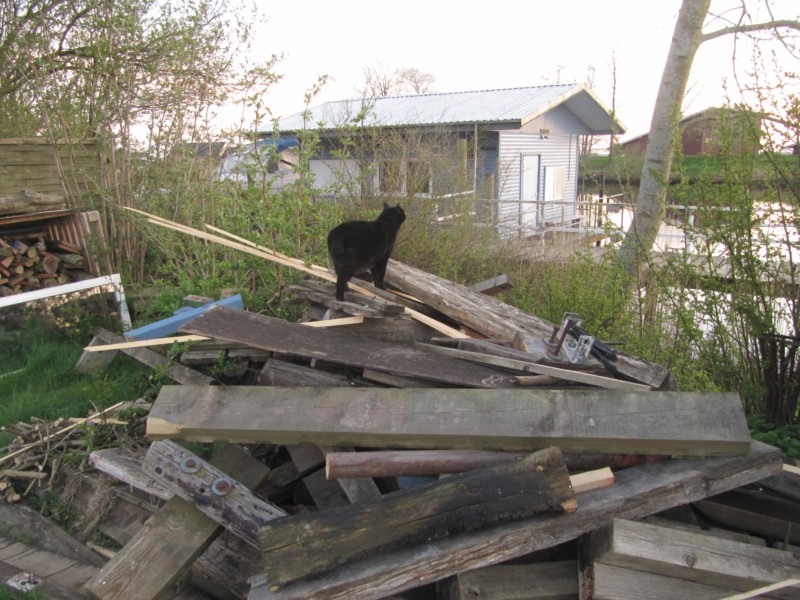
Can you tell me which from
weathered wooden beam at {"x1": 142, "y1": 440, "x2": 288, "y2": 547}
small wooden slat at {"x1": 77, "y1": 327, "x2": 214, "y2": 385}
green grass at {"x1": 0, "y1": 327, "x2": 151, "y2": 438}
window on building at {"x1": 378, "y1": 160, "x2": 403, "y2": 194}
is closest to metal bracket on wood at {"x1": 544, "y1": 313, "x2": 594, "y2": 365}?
weathered wooden beam at {"x1": 142, "y1": 440, "x2": 288, "y2": 547}

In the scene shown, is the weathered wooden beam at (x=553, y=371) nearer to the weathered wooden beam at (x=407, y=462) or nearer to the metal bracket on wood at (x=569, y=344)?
the metal bracket on wood at (x=569, y=344)

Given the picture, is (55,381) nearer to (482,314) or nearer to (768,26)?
(482,314)

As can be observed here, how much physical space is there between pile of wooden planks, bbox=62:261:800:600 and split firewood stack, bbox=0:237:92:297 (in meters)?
3.65

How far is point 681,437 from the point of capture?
2945 mm

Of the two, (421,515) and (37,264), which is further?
(37,264)

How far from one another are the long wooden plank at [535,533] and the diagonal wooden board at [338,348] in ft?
2.98

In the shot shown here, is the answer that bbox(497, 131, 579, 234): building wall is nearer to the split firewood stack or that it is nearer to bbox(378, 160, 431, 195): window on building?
bbox(378, 160, 431, 195): window on building

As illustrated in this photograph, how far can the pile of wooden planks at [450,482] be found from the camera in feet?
8.48

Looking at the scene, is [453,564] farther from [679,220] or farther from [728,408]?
[679,220]

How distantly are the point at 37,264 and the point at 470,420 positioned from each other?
5.94 m

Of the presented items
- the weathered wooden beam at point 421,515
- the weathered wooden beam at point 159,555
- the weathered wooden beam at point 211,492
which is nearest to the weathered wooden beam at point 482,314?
the weathered wooden beam at point 421,515

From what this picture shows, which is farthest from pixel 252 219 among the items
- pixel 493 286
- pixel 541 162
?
pixel 541 162

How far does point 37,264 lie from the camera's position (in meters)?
6.75

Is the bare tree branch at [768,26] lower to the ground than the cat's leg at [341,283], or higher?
higher
